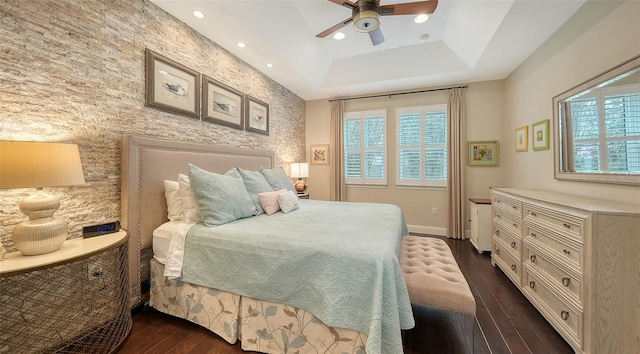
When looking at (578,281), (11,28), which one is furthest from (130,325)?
(578,281)

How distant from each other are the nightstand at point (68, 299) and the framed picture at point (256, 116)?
7.02ft

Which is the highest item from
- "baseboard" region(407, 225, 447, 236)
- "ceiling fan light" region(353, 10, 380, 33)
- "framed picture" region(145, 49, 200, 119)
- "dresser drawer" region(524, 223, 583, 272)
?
"ceiling fan light" region(353, 10, 380, 33)

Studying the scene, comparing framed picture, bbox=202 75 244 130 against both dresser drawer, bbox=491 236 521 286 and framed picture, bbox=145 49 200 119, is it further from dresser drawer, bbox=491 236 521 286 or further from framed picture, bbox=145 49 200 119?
dresser drawer, bbox=491 236 521 286

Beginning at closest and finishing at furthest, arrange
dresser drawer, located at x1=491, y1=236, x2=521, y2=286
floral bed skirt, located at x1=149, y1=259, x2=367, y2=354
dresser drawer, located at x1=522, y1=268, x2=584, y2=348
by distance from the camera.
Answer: floral bed skirt, located at x1=149, y1=259, x2=367, y2=354 < dresser drawer, located at x1=522, y1=268, x2=584, y2=348 < dresser drawer, located at x1=491, y1=236, x2=521, y2=286

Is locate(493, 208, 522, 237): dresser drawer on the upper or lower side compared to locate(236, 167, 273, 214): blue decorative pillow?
→ lower

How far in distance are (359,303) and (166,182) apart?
1928 millimetres

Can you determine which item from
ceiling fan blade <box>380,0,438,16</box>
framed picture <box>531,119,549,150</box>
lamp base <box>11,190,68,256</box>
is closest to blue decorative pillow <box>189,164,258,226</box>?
lamp base <box>11,190,68,256</box>

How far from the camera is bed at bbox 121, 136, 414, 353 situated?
1.28m

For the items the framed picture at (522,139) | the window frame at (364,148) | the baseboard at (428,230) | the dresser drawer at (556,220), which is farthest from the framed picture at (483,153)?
the dresser drawer at (556,220)

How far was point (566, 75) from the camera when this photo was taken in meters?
2.34

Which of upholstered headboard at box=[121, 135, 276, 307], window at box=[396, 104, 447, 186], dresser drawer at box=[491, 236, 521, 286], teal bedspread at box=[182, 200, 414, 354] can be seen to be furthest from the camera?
window at box=[396, 104, 447, 186]

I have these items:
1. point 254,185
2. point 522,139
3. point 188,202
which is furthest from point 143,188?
point 522,139

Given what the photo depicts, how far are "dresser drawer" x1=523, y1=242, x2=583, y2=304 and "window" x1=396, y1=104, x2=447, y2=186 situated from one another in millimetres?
2225

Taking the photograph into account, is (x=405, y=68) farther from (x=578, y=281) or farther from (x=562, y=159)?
(x=578, y=281)
